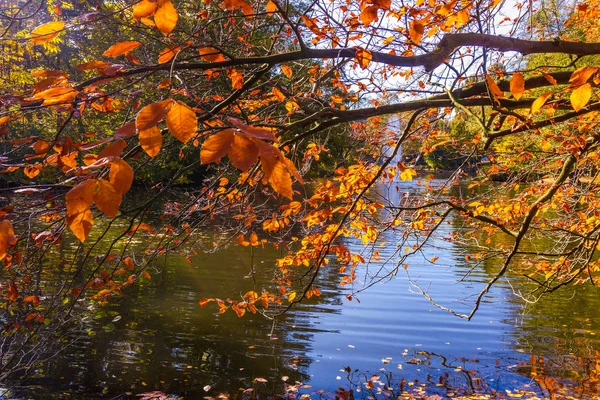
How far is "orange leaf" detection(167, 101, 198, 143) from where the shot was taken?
117 centimetres

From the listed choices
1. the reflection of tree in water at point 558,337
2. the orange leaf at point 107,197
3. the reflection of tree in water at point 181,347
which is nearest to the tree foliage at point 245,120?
the orange leaf at point 107,197

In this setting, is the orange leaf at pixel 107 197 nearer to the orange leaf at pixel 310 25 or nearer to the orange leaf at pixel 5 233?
the orange leaf at pixel 5 233

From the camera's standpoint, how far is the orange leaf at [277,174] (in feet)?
3.67

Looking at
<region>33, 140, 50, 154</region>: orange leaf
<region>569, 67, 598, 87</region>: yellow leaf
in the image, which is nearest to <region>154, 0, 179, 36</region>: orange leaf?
<region>33, 140, 50, 154</region>: orange leaf

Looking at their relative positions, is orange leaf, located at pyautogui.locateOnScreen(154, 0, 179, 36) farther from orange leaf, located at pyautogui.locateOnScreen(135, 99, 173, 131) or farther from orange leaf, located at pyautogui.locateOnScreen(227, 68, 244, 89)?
orange leaf, located at pyautogui.locateOnScreen(227, 68, 244, 89)

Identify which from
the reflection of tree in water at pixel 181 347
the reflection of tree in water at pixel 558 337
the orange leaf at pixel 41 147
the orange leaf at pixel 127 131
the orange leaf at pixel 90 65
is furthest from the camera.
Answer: the reflection of tree in water at pixel 558 337

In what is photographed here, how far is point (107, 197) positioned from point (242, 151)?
1.09 feet

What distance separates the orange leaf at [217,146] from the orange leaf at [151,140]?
0.20 meters

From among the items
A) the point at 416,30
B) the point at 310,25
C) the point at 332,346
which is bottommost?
the point at 332,346

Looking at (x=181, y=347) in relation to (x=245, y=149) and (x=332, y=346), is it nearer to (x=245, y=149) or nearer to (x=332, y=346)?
(x=332, y=346)

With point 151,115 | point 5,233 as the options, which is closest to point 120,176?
point 151,115

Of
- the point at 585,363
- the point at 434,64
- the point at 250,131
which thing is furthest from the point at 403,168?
the point at 585,363

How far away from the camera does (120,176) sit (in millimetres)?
1175

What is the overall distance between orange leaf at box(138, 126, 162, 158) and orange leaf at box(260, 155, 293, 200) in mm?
299
